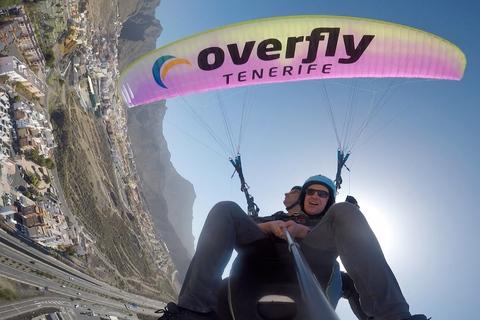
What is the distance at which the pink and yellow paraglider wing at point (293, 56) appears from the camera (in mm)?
9492

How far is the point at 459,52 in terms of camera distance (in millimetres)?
10156

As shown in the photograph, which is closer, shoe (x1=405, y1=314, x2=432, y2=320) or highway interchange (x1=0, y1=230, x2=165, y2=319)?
shoe (x1=405, y1=314, x2=432, y2=320)

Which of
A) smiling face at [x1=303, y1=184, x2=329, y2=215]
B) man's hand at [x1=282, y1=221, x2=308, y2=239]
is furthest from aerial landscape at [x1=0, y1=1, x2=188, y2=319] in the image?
man's hand at [x1=282, y1=221, x2=308, y2=239]

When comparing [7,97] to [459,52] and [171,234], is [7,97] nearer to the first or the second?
[459,52]

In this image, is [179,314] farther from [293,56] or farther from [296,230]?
[293,56]

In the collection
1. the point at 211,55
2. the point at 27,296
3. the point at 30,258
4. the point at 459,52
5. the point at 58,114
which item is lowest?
the point at 27,296

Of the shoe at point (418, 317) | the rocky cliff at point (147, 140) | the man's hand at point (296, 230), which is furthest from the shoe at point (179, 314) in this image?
the rocky cliff at point (147, 140)

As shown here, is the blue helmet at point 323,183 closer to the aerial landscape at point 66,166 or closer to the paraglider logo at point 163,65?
the paraglider logo at point 163,65

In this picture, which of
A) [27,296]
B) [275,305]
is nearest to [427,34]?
[275,305]

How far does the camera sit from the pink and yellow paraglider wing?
31.1ft

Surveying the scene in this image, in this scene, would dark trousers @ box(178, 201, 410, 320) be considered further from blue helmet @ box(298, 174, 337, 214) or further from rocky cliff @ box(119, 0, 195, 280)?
rocky cliff @ box(119, 0, 195, 280)

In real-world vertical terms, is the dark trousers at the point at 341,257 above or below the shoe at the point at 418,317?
above

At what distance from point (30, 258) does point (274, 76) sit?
1497 inches

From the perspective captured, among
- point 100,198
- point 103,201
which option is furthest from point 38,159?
point 103,201
